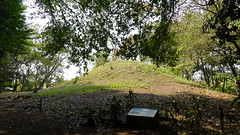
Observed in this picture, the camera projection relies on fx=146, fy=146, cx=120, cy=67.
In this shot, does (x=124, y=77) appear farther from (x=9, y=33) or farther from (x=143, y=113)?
(x=143, y=113)

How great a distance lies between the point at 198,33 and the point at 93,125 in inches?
350

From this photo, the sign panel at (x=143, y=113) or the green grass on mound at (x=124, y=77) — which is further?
the green grass on mound at (x=124, y=77)

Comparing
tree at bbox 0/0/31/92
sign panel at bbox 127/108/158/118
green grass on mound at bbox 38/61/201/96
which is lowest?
sign panel at bbox 127/108/158/118

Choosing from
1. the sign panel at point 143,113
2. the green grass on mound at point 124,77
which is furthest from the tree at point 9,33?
the sign panel at point 143,113

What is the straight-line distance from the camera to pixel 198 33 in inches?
386

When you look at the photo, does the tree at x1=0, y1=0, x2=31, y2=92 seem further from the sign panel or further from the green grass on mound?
→ the sign panel

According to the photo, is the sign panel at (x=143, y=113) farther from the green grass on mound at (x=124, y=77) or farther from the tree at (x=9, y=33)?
the green grass on mound at (x=124, y=77)

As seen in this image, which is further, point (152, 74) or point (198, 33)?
point (152, 74)

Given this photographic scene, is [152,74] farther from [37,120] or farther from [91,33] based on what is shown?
[37,120]

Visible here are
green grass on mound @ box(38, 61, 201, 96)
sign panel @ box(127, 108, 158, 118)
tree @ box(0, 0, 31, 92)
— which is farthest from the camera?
green grass on mound @ box(38, 61, 201, 96)

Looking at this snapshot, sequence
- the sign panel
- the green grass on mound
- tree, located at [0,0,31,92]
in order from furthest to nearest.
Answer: the green grass on mound
tree, located at [0,0,31,92]
the sign panel

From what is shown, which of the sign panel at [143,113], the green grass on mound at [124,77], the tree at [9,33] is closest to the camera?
the sign panel at [143,113]

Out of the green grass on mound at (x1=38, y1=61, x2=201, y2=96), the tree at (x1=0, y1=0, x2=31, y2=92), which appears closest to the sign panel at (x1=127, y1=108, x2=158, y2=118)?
the tree at (x1=0, y1=0, x2=31, y2=92)

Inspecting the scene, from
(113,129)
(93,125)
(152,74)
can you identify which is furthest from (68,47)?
(152,74)
